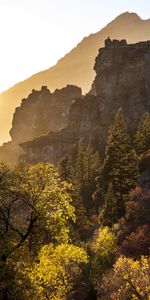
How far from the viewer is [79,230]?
77438 mm

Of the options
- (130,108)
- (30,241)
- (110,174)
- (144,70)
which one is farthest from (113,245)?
(144,70)

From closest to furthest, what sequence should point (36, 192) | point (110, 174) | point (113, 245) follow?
point (36, 192) → point (113, 245) → point (110, 174)

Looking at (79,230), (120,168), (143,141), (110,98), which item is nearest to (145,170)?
(120,168)

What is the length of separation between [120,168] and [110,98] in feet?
245

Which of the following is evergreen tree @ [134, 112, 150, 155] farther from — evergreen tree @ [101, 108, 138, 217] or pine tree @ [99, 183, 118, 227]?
pine tree @ [99, 183, 118, 227]

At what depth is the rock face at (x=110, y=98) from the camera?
463 feet

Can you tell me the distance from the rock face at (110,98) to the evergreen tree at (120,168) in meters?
50.6

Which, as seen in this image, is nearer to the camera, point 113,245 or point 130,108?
point 113,245

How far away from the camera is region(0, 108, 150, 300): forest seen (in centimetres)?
2222

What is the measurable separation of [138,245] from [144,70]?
3928 inches

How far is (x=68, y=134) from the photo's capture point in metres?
156

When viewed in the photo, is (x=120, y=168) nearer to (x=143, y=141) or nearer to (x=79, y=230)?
(x=79, y=230)

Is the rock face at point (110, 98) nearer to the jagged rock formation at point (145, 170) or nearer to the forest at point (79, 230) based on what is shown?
the forest at point (79, 230)

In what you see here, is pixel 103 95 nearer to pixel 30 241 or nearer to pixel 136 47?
pixel 136 47
